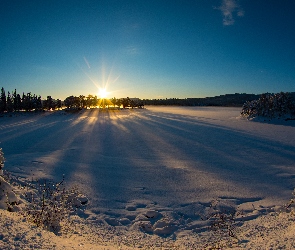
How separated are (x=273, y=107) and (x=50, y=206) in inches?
1115

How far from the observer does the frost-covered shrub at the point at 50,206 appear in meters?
4.50

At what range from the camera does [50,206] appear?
16.9ft

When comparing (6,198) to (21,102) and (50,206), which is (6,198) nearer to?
(50,206)

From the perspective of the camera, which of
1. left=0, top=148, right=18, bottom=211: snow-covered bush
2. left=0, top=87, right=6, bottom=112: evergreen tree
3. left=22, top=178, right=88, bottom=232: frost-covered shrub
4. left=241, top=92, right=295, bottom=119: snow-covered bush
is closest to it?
left=22, top=178, right=88, bottom=232: frost-covered shrub

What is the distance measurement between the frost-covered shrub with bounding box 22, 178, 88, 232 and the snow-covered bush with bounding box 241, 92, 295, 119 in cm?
2661

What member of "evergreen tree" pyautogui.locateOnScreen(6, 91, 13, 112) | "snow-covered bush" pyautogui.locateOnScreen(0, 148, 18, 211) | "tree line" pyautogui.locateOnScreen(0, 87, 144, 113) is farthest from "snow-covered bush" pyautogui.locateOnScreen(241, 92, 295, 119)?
"evergreen tree" pyautogui.locateOnScreen(6, 91, 13, 112)

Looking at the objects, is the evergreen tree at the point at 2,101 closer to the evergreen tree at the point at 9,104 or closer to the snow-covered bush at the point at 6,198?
the evergreen tree at the point at 9,104

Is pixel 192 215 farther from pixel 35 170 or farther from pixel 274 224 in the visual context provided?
pixel 35 170

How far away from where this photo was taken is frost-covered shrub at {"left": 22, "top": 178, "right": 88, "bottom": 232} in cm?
450

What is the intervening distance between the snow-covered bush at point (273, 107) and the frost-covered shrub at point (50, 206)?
2661 cm

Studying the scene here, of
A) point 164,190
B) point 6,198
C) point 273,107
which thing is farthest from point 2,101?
point 6,198

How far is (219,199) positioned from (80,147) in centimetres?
925

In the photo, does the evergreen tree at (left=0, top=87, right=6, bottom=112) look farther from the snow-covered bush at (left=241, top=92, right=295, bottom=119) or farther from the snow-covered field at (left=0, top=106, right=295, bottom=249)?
the snow-covered bush at (left=241, top=92, right=295, bottom=119)

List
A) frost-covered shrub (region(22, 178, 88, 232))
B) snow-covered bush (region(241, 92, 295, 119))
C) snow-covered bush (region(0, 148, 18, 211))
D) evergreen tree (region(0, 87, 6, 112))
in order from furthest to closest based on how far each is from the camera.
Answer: evergreen tree (region(0, 87, 6, 112)), snow-covered bush (region(241, 92, 295, 119)), snow-covered bush (region(0, 148, 18, 211)), frost-covered shrub (region(22, 178, 88, 232))
